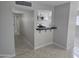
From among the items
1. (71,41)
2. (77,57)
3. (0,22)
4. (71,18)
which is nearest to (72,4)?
(71,18)

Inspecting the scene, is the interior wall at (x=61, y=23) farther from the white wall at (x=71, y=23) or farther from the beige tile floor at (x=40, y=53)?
the beige tile floor at (x=40, y=53)

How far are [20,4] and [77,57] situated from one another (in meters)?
2.92

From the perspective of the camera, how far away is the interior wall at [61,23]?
154 inches

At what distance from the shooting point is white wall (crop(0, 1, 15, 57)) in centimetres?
283

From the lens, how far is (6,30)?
2.92 m

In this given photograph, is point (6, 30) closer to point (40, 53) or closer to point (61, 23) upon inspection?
point (40, 53)

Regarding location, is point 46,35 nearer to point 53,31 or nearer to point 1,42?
point 53,31

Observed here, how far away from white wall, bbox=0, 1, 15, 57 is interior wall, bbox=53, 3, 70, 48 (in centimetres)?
239

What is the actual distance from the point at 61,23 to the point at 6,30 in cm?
259

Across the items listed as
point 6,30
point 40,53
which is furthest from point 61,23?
point 6,30

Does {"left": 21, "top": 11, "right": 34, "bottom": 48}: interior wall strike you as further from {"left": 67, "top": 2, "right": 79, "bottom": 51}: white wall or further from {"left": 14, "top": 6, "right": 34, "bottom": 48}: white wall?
{"left": 67, "top": 2, "right": 79, "bottom": 51}: white wall

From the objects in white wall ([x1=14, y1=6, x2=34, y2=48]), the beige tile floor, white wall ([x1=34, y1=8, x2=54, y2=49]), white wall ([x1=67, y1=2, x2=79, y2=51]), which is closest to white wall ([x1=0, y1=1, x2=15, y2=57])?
the beige tile floor

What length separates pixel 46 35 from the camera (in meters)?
4.49

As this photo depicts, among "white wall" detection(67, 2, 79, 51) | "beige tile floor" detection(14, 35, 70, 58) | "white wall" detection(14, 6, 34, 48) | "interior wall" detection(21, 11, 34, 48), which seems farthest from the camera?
"interior wall" detection(21, 11, 34, 48)
